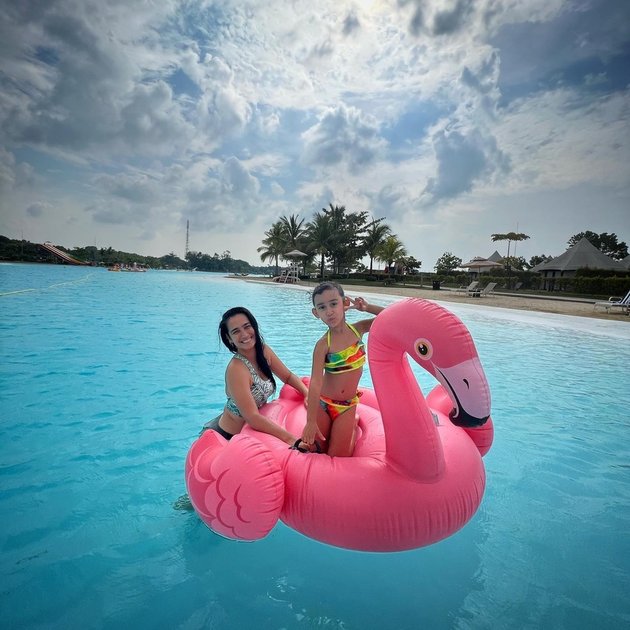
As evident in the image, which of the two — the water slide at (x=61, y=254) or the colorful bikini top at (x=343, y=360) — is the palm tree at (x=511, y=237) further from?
the water slide at (x=61, y=254)

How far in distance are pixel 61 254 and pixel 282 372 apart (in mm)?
80777

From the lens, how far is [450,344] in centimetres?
151

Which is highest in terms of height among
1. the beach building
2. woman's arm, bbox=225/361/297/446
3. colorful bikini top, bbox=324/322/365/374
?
the beach building

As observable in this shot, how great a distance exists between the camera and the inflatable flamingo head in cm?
150

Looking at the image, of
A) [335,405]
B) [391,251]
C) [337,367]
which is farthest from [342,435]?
[391,251]

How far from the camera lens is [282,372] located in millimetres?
2643

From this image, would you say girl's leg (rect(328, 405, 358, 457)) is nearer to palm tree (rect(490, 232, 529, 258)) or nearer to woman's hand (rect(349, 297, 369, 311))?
woman's hand (rect(349, 297, 369, 311))

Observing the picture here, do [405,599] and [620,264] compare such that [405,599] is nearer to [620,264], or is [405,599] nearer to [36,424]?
[36,424]

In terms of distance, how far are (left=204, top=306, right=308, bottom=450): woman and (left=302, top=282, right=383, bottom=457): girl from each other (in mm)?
239

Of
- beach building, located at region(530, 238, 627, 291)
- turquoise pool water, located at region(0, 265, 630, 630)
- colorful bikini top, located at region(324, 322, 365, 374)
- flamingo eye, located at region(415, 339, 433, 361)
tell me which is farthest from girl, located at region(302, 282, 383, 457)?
beach building, located at region(530, 238, 627, 291)

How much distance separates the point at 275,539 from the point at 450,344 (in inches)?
66.8

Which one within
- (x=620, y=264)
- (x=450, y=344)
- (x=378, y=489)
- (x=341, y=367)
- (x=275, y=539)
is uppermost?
(x=620, y=264)

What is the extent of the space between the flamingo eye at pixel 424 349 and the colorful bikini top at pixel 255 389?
3.64 ft

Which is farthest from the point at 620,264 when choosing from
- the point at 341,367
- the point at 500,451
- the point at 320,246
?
the point at 341,367
